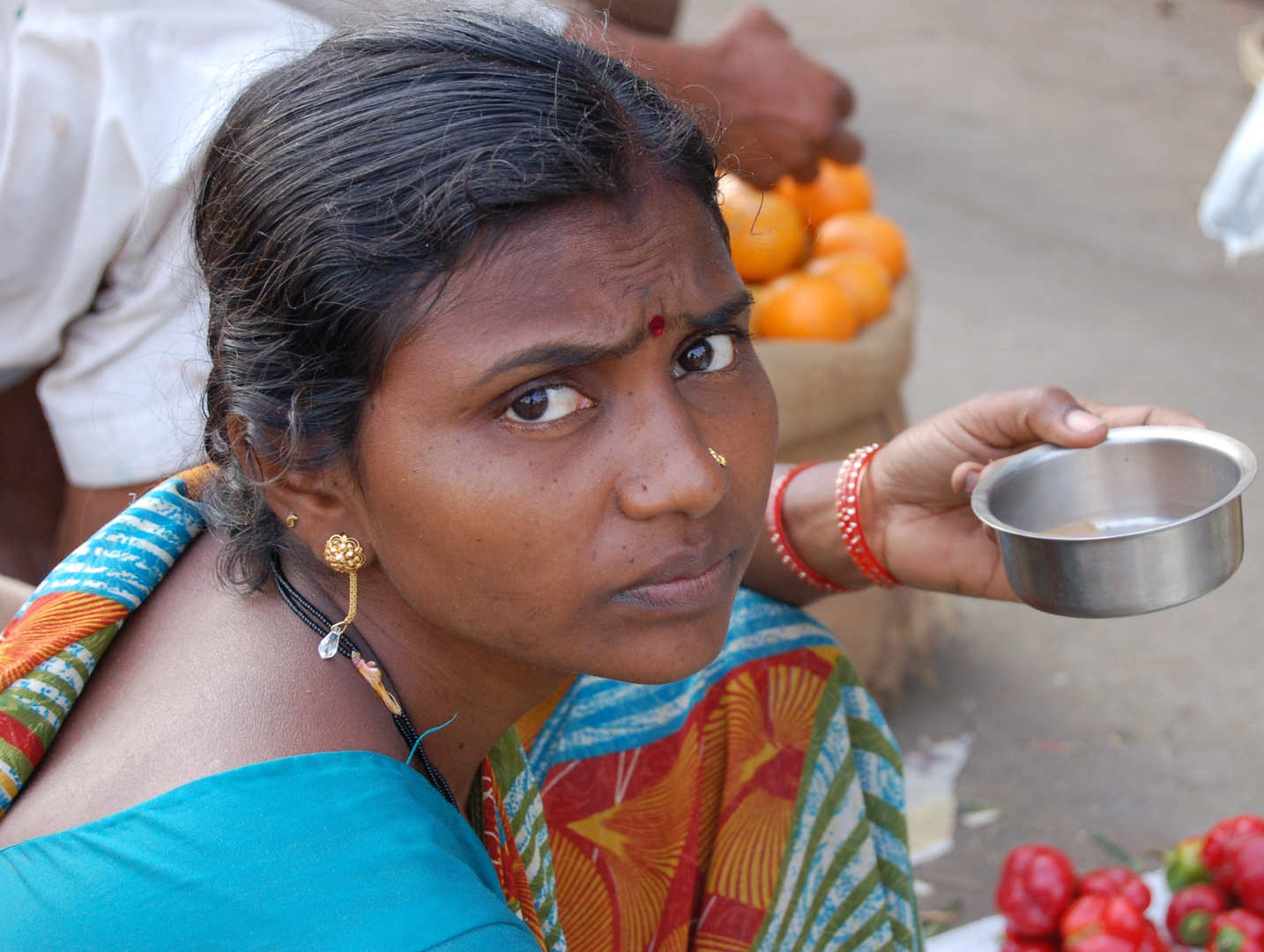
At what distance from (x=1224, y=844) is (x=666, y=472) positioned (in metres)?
1.60

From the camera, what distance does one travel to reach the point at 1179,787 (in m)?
3.12

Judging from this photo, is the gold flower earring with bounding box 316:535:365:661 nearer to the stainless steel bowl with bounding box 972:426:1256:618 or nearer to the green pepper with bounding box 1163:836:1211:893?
the stainless steel bowl with bounding box 972:426:1256:618

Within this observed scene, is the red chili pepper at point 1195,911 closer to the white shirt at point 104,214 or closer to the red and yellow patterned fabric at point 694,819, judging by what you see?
the red and yellow patterned fabric at point 694,819

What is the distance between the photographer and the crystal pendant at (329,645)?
1.32m

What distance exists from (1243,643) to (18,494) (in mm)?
3318

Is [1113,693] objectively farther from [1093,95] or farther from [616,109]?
[1093,95]

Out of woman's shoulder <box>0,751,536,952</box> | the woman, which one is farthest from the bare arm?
woman's shoulder <box>0,751,536,952</box>

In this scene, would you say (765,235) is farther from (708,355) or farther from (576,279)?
(576,279)

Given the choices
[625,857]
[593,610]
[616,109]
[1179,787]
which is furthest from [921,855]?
[616,109]

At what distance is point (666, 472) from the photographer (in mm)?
1230

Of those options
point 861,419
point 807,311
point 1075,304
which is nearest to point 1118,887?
point 861,419

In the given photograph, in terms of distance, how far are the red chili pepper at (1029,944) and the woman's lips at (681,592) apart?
1301 millimetres

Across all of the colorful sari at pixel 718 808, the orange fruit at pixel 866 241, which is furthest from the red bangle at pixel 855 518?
the orange fruit at pixel 866 241

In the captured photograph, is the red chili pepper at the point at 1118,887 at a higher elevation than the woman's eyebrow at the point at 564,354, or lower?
lower
